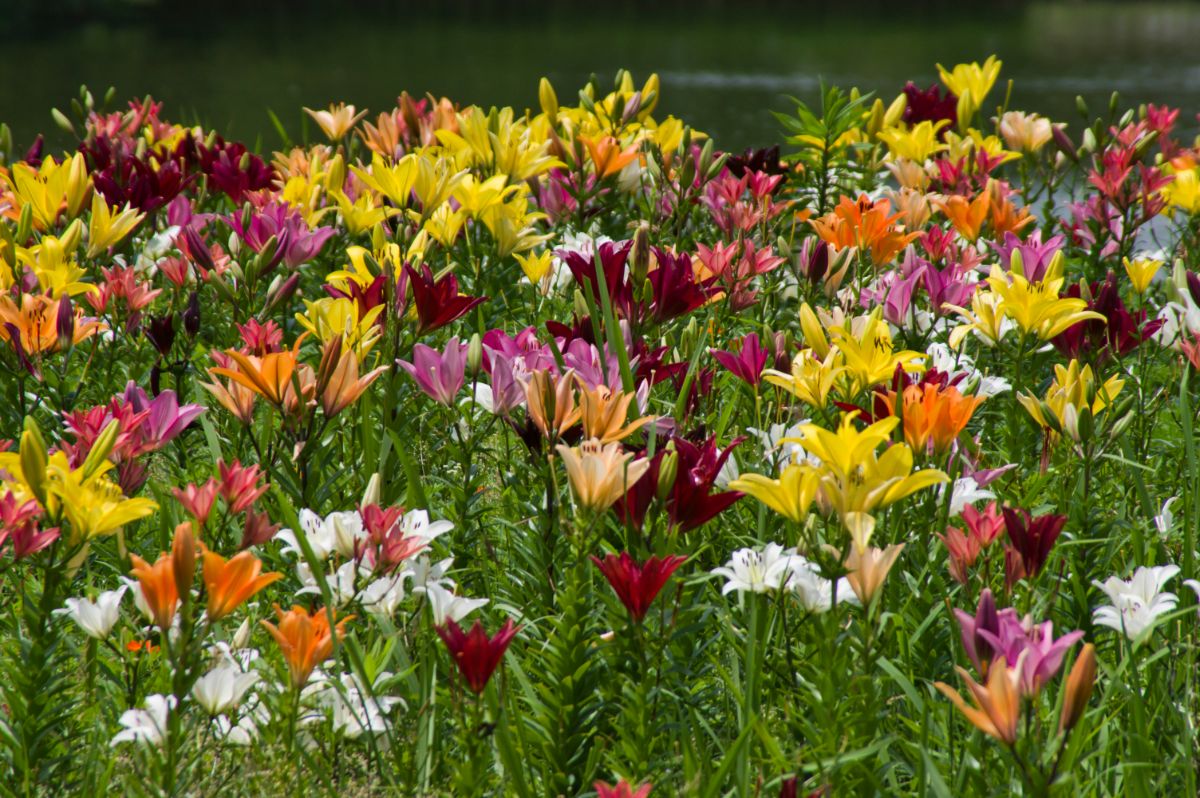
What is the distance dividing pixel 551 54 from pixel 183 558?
9892 millimetres

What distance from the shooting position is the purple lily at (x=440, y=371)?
1841 millimetres

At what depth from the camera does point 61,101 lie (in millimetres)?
7445

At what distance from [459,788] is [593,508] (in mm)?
340

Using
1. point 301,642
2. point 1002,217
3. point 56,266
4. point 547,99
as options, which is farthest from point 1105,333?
point 547,99

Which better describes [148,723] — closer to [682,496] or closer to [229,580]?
[229,580]

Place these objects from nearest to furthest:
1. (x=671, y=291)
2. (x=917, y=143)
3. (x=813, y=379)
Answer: (x=813, y=379), (x=671, y=291), (x=917, y=143)

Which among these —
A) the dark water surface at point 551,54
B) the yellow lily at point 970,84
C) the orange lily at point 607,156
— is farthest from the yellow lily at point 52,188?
the yellow lily at point 970,84

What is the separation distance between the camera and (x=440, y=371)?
73.4 inches

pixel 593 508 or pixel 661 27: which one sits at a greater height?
pixel 593 508

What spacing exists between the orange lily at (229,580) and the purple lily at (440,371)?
1.79ft

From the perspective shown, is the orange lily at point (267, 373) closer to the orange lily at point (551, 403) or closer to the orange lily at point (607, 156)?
the orange lily at point (551, 403)

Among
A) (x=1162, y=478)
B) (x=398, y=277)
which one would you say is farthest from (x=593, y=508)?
(x=1162, y=478)

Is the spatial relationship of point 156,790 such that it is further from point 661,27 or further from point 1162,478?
point 661,27

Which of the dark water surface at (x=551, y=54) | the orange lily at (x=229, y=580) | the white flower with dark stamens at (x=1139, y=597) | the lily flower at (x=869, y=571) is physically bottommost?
the dark water surface at (x=551, y=54)
